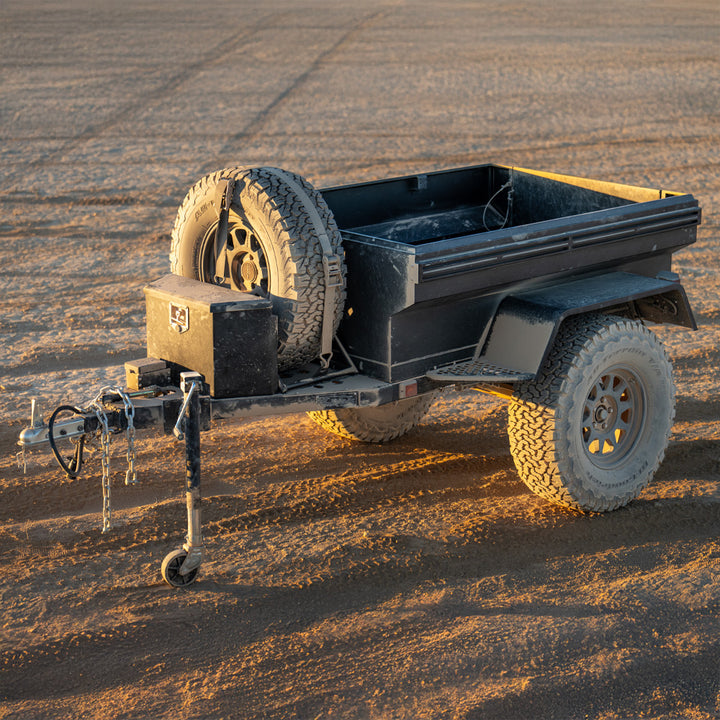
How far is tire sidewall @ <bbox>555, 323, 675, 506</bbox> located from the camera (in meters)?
5.13

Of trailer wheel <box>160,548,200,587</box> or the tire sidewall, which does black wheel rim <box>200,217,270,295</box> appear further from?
the tire sidewall

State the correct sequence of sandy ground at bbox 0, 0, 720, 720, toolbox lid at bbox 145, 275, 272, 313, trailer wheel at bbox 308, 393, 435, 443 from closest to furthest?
1. sandy ground at bbox 0, 0, 720, 720
2. toolbox lid at bbox 145, 275, 272, 313
3. trailer wheel at bbox 308, 393, 435, 443

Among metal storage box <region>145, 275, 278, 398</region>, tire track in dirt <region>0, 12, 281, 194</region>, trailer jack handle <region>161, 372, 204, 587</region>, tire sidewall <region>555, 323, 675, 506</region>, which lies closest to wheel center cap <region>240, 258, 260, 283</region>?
metal storage box <region>145, 275, 278, 398</region>

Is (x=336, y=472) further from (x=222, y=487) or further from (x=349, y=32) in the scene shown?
(x=349, y=32)

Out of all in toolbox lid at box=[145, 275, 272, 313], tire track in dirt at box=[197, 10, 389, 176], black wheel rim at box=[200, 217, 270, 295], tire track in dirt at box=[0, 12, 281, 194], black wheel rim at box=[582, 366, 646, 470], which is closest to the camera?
toolbox lid at box=[145, 275, 272, 313]

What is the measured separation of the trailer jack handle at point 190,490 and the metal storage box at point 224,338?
0.50 feet

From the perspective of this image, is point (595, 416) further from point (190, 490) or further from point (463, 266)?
point (190, 490)

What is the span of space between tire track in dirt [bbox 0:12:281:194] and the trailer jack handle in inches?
319

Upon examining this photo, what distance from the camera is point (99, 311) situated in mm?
8602

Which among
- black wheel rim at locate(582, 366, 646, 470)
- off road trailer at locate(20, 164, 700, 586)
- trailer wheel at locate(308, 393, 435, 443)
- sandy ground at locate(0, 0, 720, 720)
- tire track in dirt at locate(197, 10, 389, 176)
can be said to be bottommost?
sandy ground at locate(0, 0, 720, 720)

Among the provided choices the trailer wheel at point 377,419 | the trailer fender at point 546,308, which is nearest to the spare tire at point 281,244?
the trailer fender at point 546,308

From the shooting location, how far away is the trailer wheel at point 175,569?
464 centimetres

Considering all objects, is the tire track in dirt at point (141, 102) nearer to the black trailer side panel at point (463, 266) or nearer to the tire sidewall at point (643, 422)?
the black trailer side panel at point (463, 266)

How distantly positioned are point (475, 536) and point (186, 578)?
1410mm
